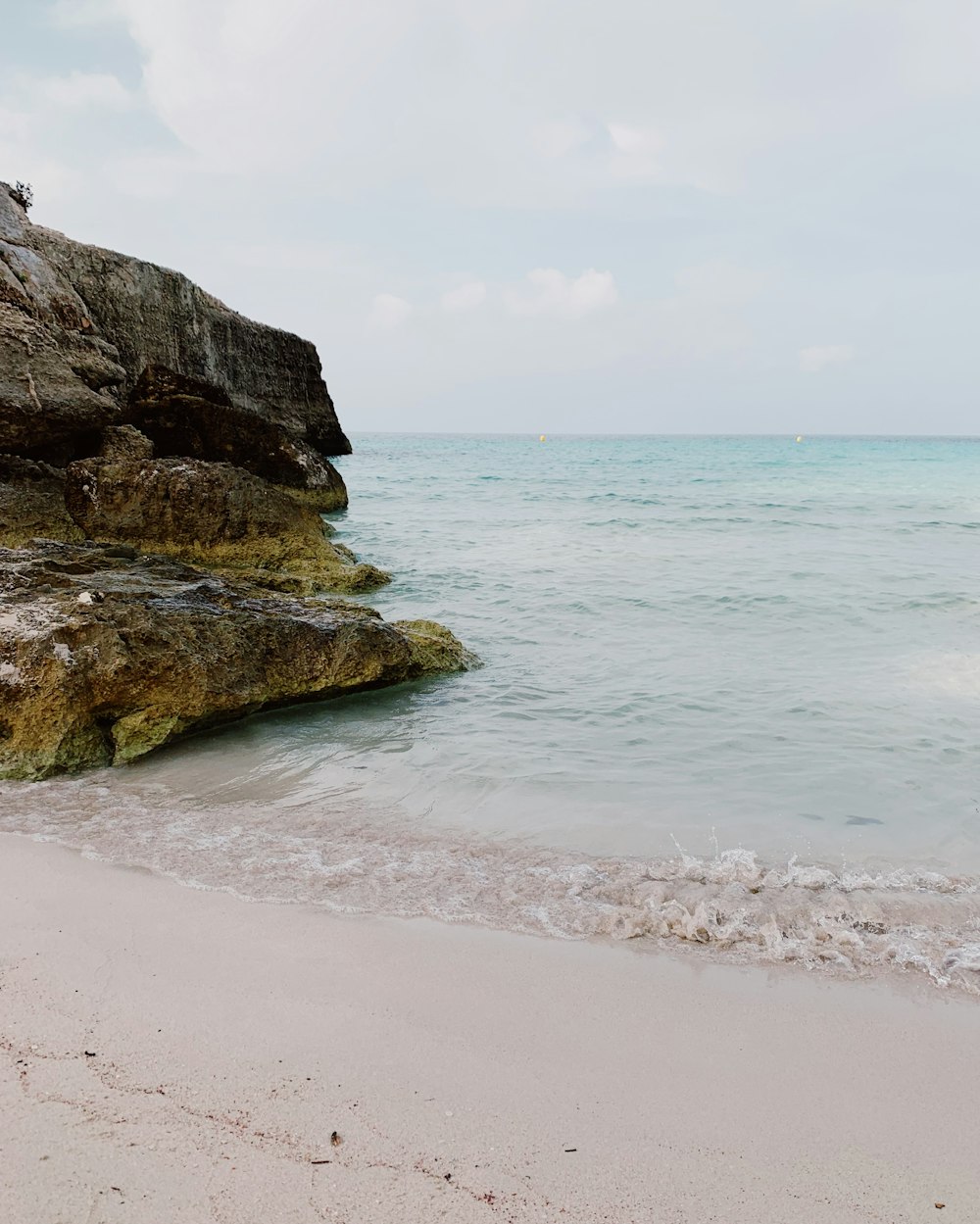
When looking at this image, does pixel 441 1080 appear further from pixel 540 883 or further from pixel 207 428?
pixel 207 428

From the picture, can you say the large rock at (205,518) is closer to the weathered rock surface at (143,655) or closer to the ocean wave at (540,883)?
the weathered rock surface at (143,655)

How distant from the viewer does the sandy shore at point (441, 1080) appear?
177cm

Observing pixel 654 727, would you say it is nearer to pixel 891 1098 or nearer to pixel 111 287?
pixel 891 1098

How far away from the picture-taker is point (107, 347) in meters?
10.8

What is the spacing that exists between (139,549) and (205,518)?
0.82 metres

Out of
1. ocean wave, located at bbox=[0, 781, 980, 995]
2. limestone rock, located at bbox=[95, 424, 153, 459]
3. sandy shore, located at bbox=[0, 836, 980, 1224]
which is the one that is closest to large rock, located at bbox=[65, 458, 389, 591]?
limestone rock, located at bbox=[95, 424, 153, 459]

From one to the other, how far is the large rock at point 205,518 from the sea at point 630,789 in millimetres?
847

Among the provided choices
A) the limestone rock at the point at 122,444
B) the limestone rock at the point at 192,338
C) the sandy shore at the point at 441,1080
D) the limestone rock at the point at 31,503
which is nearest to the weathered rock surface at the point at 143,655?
the sandy shore at the point at 441,1080

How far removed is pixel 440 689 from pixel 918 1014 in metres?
3.64

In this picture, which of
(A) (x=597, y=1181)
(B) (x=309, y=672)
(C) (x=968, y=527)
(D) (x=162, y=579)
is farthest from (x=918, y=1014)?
(C) (x=968, y=527)

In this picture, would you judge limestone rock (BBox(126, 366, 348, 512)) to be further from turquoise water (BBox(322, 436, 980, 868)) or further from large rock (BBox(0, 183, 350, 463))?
turquoise water (BBox(322, 436, 980, 868))

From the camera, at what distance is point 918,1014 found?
2482mm

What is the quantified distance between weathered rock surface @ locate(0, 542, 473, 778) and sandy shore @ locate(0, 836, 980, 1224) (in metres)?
1.43

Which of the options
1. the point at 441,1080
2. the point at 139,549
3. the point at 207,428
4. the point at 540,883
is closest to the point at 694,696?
the point at 540,883
